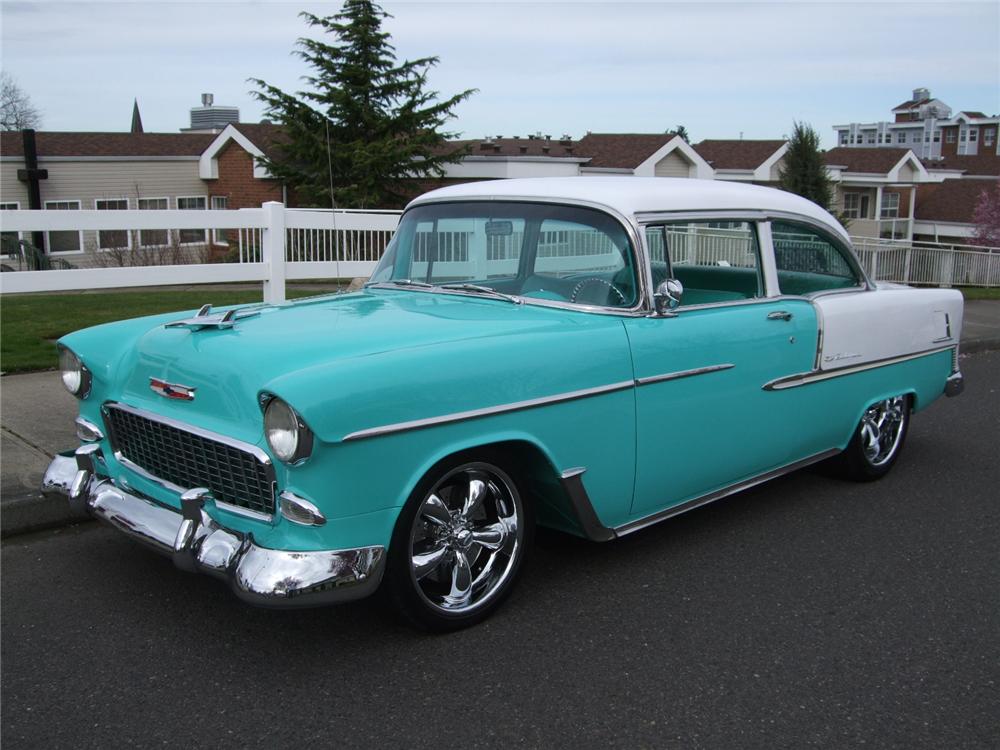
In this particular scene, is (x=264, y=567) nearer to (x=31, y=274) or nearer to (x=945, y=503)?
(x=945, y=503)

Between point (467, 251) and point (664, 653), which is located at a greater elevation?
point (467, 251)

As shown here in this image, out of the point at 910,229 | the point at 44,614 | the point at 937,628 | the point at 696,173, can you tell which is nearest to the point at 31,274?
the point at 44,614

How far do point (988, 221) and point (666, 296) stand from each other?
4628 centimetres

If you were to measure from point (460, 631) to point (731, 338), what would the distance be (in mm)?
1780

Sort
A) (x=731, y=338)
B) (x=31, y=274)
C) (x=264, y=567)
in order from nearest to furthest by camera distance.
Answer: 1. (x=264, y=567)
2. (x=731, y=338)
3. (x=31, y=274)

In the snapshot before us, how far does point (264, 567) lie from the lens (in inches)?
119

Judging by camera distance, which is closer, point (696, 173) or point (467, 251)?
point (467, 251)

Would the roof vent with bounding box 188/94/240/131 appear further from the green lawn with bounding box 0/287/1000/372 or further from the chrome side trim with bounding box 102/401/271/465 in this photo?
the chrome side trim with bounding box 102/401/271/465

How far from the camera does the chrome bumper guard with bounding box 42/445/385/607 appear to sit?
9.83ft

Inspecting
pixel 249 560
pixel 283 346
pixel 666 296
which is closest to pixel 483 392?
pixel 283 346

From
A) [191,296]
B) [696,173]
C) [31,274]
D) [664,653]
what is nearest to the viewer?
[664,653]

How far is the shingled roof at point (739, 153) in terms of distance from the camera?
129 ft

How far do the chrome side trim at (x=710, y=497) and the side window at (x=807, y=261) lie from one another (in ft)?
2.86

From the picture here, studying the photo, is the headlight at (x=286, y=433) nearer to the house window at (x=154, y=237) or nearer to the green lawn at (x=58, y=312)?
the green lawn at (x=58, y=312)
